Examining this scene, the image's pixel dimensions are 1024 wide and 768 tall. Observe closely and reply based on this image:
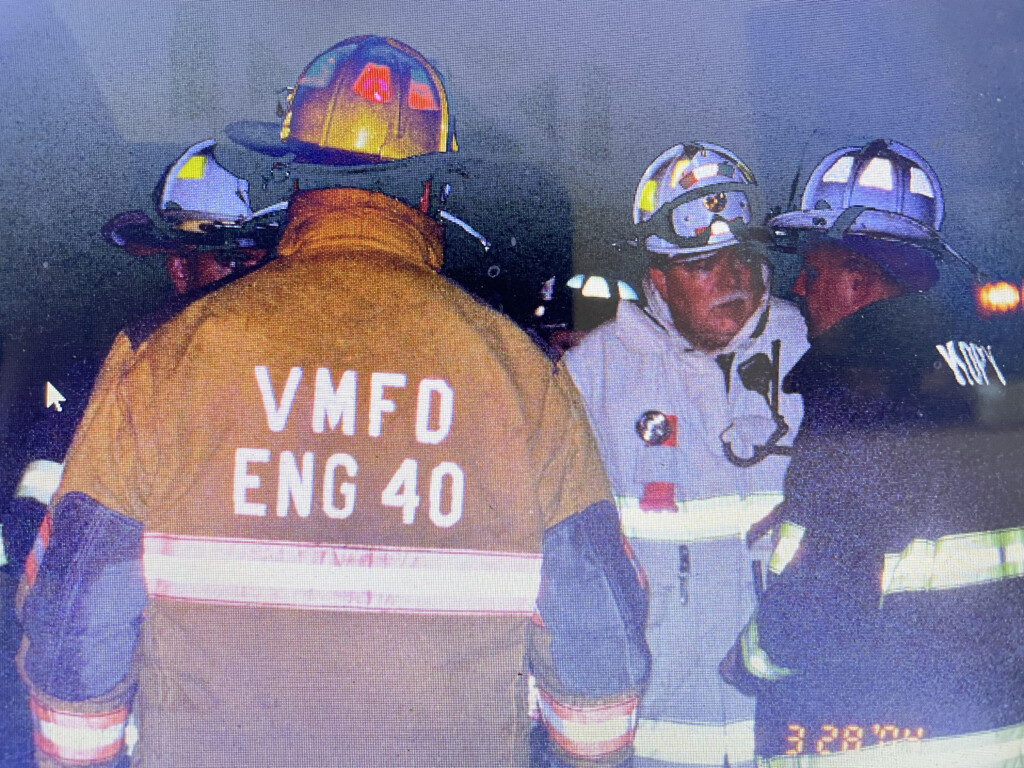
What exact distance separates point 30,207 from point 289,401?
0.86 m

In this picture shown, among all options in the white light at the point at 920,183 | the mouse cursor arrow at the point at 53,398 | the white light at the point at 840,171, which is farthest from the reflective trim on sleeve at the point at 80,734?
the white light at the point at 920,183

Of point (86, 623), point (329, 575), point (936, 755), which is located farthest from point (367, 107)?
point (936, 755)

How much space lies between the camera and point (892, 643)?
178cm

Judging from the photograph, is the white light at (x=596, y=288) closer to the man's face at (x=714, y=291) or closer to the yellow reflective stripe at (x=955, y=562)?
the man's face at (x=714, y=291)

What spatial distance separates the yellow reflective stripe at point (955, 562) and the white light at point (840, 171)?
2.90 feet

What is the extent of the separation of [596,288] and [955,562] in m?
1.06

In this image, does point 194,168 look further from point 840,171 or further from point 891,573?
point 891,573

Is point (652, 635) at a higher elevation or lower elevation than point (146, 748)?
higher

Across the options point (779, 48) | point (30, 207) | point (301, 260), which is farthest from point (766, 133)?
point (30, 207)

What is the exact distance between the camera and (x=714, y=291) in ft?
6.10

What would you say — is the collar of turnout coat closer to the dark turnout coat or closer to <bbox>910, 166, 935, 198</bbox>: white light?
the dark turnout coat

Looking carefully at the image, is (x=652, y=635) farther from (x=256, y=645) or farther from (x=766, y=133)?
(x=766, y=133)

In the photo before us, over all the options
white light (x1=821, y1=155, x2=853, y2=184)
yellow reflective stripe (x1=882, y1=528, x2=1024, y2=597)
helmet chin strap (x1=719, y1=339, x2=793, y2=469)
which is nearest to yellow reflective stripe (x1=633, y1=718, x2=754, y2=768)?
yellow reflective stripe (x1=882, y1=528, x2=1024, y2=597)

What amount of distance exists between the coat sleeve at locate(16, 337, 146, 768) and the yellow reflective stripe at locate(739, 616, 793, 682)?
4.35ft
